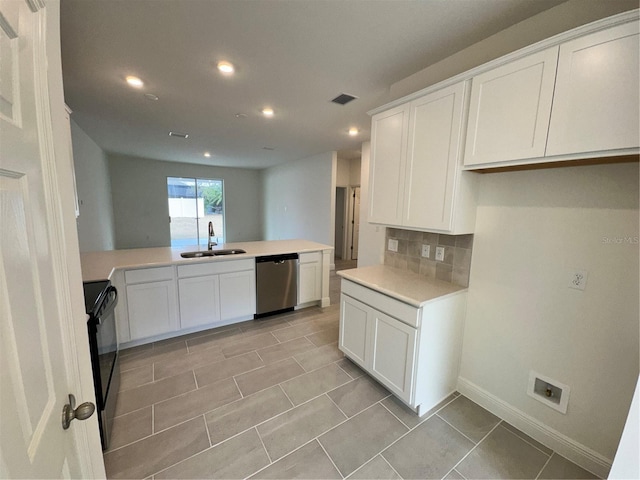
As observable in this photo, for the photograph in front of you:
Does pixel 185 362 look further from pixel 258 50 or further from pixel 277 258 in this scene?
pixel 258 50

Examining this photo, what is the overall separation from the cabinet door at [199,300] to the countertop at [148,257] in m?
0.25

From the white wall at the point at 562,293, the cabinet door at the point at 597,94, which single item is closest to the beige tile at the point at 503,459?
the white wall at the point at 562,293

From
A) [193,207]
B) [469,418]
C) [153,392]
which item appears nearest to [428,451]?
[469,418]

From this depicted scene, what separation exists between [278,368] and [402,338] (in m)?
1.20

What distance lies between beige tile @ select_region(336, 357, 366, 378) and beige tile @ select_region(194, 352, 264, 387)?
29.8 inches

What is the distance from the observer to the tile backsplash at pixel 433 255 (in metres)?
2.04

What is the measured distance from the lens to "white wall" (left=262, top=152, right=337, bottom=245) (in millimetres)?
5508

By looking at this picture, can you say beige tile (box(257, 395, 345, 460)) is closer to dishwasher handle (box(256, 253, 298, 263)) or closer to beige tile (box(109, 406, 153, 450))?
beige tile (box(109, 406, 153, 450))

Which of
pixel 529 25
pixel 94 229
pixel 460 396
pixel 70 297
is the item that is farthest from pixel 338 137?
pixel 94 229

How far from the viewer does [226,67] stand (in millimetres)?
2166

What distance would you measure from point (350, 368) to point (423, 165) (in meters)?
1.89

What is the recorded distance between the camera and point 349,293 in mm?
2324

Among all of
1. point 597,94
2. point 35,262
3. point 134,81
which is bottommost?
point 35,262

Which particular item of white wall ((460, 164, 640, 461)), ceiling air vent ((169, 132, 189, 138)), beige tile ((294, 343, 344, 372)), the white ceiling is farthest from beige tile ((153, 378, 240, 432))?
ceiling air vent ((169, 132, 189, 138))
